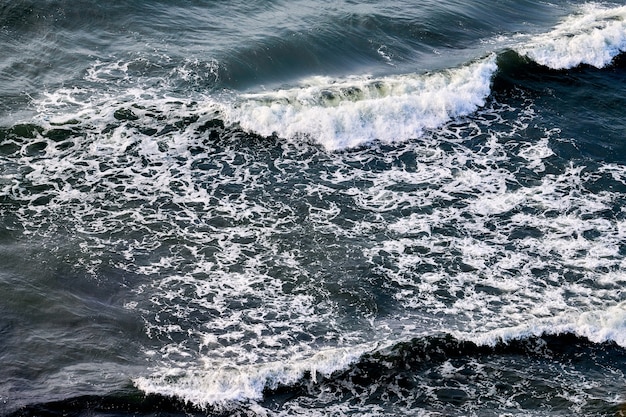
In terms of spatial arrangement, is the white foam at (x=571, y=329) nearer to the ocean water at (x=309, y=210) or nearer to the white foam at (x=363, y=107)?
the ocean water at (x=309, y=210)

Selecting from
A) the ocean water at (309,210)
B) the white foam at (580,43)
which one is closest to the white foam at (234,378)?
the ocean water at (309,210)

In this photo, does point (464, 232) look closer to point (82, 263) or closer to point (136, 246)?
point (136, 246)

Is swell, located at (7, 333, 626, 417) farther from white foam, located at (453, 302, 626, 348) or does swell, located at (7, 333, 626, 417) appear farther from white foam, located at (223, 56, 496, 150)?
white foam, located at (223, 56, 496, 150)

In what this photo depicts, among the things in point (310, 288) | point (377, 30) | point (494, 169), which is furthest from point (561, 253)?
point (377, 30)

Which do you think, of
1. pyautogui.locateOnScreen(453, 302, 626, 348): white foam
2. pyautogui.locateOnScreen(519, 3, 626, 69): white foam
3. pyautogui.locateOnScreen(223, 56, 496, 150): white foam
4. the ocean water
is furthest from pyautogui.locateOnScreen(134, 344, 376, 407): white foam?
pyautogui.locateOnScreen(519, 3, 626, 69): white foam

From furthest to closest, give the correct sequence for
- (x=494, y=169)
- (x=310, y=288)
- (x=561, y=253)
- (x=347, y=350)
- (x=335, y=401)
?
(x=494, y=169) < (x=561, y=253) < (x=310, y=288) < (x=347, y=350) < (x=335, y=401)

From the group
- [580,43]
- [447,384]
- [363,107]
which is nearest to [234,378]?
[447,384]

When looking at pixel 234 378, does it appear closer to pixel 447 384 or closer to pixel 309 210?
pixel 447 384
